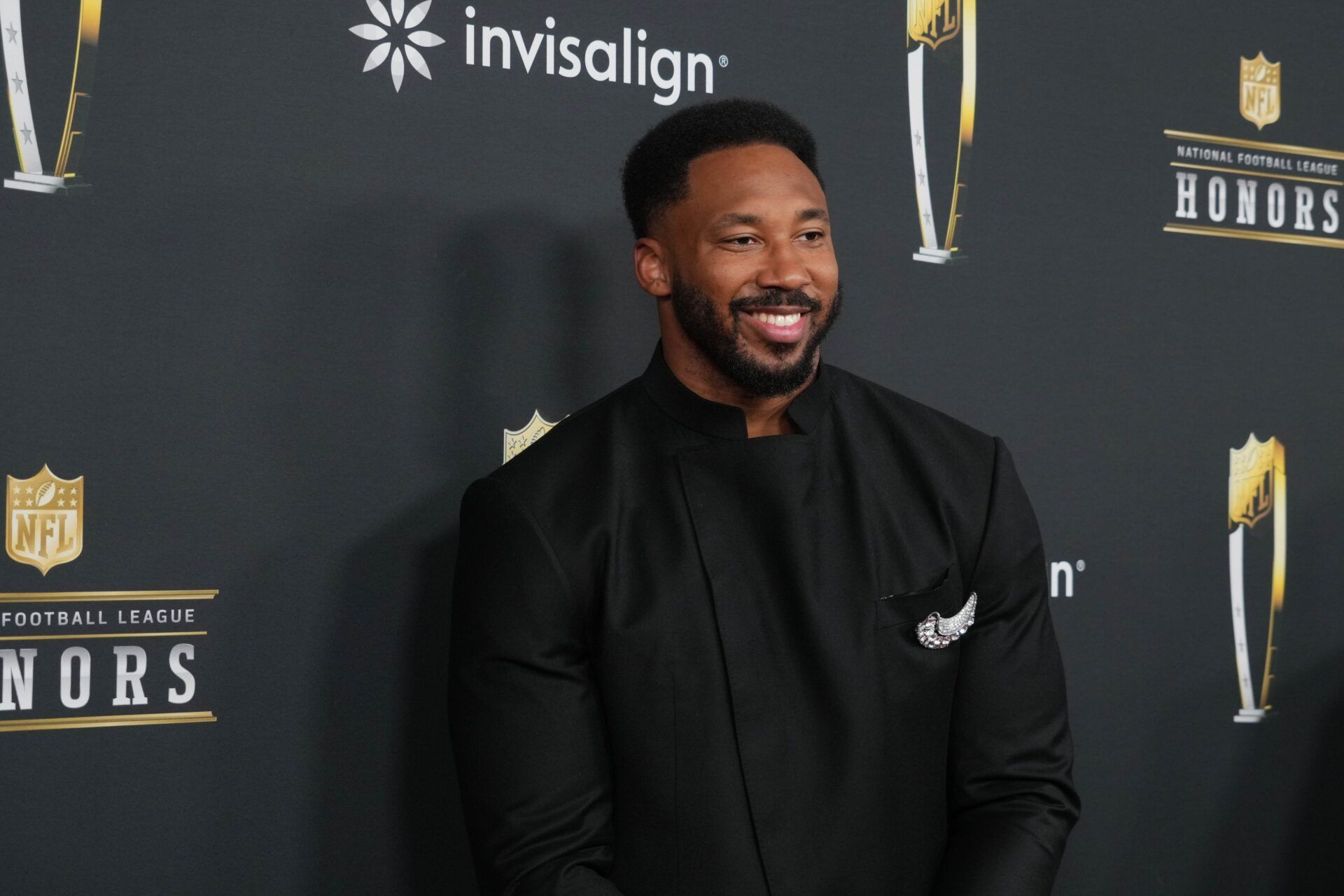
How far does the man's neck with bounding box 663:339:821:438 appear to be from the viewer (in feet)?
4.47

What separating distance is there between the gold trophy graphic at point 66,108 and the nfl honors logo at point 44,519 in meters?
0.31

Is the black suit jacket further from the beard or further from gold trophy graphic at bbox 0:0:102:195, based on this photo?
gold trophy graphic at bbox 0:0:102:195

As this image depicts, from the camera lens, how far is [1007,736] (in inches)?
52.3

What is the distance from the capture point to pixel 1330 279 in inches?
83.0

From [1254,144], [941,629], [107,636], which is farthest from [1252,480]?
[107,636]

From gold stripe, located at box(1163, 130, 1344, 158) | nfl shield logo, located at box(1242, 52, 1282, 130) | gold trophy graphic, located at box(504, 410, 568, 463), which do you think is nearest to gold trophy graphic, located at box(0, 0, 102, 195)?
gold trophy graphic, located at box(504, 410, 568, 463)

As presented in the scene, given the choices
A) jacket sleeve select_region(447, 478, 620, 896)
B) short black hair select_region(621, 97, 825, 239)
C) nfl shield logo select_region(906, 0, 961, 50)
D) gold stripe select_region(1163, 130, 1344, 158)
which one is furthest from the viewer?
gold stripe select_region(1163, 130, 1344, 158)

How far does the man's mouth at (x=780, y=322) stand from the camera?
1300 millimetres

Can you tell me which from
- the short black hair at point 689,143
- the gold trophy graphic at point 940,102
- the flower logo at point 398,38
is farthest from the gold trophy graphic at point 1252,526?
the flower logo at point 398,38

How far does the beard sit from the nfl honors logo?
27.1 inches

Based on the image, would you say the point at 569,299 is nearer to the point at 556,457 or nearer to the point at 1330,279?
the point at 556,457

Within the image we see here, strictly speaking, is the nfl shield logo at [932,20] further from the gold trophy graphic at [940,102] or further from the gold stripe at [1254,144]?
the gold stripe at [1254,144]

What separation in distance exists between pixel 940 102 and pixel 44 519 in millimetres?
1258

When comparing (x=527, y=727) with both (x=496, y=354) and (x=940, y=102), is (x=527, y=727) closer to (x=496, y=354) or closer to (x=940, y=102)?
(x=496, y=354)
